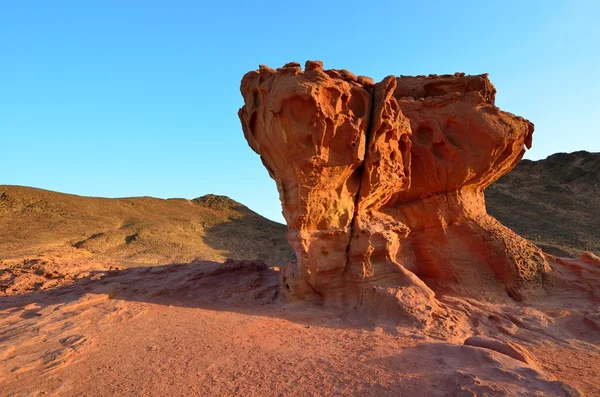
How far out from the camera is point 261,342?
217 inches

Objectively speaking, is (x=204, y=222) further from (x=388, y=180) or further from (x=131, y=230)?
(x=388, y=180)

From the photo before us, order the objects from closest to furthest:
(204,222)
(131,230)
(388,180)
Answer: (388,180) < (131,230) < (204,222)

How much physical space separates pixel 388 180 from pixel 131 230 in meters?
21.1

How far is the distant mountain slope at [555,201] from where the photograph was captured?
2234 centimetres

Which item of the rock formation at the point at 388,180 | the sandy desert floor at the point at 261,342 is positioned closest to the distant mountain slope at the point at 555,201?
the rock formation at the point at 388,180

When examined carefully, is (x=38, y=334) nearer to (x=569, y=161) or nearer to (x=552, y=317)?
(x=552, y=317)

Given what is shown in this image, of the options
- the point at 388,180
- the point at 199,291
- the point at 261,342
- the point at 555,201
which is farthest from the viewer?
the point at 555,201

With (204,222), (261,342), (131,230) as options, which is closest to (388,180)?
(261,342)

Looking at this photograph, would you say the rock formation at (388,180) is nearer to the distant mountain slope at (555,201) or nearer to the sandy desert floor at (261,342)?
the sandy desert floor at (261,342)

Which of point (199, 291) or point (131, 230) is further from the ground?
point (131, 230)

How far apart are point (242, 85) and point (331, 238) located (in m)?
3.85

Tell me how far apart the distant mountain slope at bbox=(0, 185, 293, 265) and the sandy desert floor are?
10.3m

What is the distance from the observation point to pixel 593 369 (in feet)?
16.9

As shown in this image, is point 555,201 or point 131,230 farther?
point 555,201
